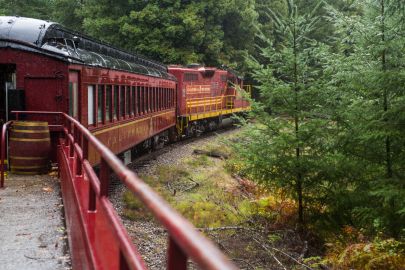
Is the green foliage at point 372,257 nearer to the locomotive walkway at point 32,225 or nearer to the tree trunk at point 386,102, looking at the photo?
the tree trunk at point 386,102

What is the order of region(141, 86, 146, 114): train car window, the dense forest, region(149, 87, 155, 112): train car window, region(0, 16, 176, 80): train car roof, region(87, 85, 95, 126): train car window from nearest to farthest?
1. the dense forest
2. region(0, 16, 176, 80): train car roof
3. region(87, 85, 95, 126): train car window
4. region(141, 86, 146, 114): train car window
5. region(149, 87, 155, 112): train car window

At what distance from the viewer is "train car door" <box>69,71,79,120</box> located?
32.6 ft

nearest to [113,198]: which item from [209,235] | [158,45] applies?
[209,235]

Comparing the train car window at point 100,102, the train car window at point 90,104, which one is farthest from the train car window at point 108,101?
the train car window at point 90,104

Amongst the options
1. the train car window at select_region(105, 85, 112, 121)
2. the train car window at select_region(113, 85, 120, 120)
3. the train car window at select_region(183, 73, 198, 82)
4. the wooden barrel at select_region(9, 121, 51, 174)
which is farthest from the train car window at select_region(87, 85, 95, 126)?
the train car window at select_region(183, 73, 198, 82)

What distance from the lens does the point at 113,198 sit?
37.8 feet

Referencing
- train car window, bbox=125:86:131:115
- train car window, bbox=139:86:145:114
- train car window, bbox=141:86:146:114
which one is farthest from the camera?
train car window, bbox=141:86:146:114

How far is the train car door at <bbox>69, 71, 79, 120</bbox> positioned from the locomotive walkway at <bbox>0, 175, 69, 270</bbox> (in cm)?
150

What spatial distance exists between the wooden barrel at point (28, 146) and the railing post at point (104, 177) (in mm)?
6577

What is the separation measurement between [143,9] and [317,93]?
26.1m

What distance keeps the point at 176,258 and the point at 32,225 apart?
5.56 m

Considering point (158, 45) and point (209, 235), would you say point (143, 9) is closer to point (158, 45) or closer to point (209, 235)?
point (158, 45)

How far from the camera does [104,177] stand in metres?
3.23

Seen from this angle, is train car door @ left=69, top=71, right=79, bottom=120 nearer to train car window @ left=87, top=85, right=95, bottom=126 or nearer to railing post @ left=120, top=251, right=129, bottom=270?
train car window @ left=87, top=85, right=95, bottom=126
